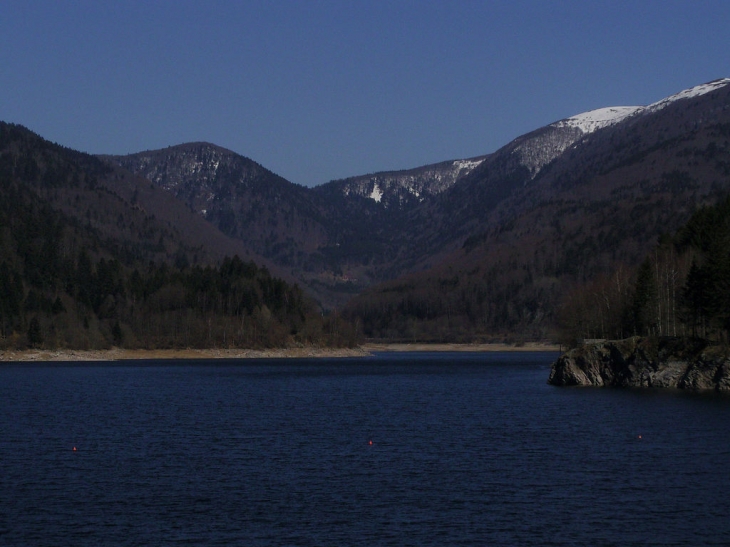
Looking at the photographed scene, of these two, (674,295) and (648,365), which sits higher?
(674,295)

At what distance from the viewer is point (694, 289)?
105062 mm

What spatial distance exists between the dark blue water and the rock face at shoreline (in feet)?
17.8

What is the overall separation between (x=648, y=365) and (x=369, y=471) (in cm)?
5830

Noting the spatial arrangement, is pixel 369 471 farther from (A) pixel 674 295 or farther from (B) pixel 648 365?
(A) pixel 674 295

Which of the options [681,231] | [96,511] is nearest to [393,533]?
[96,511]

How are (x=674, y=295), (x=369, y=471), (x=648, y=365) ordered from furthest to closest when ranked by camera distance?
(x=674, y=295) < (x=648, y=365) < (x=369, y=471)

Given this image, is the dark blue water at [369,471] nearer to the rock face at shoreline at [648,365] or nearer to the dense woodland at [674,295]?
the rock face at shoreline at [648,365]

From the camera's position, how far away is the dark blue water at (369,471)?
39531 mm

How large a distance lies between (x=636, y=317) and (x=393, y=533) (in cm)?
9084

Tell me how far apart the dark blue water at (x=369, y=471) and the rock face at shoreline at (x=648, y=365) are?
5418 millimetres

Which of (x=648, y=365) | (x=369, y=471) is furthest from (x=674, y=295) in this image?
(x=369, y=471)

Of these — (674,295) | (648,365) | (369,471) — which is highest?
(674,295)

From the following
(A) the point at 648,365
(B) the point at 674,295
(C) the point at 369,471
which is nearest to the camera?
(C) the point at 369,471

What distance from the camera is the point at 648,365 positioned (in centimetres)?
10231
